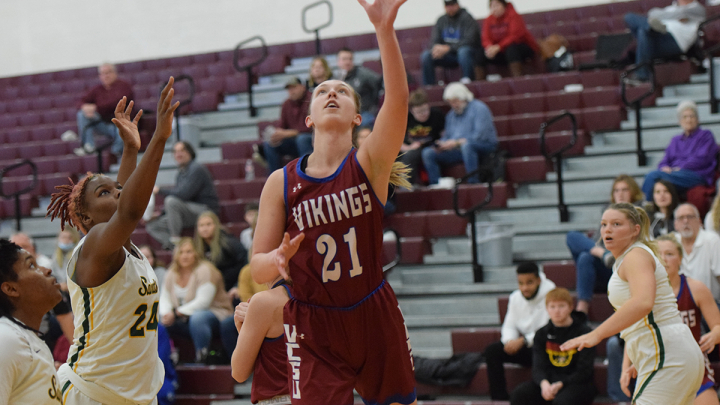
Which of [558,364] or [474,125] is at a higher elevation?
[474,125]

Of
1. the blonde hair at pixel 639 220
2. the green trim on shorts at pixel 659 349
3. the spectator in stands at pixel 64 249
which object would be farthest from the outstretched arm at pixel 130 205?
the spectator in stands at pixel 64 249

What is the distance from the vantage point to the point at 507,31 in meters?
10.2

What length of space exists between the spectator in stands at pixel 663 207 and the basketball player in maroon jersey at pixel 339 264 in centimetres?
435

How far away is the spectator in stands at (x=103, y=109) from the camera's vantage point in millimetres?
11367

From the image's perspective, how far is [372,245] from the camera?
2.97 m

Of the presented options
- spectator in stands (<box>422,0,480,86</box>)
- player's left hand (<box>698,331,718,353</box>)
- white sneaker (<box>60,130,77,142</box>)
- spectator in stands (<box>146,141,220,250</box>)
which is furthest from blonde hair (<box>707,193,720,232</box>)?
white sneaker (<box>60,130,77,142</box>)

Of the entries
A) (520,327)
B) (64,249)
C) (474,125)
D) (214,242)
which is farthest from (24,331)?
(474,125)

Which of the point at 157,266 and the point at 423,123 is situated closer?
the point at 157,266

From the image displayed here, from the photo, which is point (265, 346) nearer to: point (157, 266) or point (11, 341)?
point (11, 341)

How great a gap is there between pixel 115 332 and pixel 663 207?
4932mm

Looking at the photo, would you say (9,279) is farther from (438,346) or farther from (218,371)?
(438,346)

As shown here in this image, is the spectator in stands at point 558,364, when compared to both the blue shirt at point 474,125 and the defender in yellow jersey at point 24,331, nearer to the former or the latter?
the blue shirt at point 474,125

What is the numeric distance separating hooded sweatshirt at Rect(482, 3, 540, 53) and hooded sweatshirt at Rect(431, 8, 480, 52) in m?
0.15

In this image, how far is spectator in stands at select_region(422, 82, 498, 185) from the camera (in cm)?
844
